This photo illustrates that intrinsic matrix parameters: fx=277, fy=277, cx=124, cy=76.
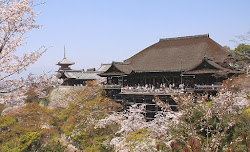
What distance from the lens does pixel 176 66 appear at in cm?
2552

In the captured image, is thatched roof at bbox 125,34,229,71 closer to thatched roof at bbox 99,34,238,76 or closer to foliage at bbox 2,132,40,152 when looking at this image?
thatched roof at bbox 99,34,238,76

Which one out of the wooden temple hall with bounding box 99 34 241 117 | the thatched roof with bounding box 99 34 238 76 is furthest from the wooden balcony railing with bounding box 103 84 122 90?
the thatched roof with bounding box 99 34 238 76

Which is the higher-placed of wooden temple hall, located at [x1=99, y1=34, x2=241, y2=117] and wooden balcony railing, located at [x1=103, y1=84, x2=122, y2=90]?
wooden temple hall, located at [x1=99, y1=34, x2=241, y2=117]

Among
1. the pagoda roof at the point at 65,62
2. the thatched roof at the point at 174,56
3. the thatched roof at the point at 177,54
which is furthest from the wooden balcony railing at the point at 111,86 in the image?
the pagoda roof at the point at 65,62

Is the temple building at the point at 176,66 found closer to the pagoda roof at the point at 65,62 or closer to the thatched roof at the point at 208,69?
the thatched roof at the point at 208,69

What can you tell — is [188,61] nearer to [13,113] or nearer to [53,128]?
[53,128]

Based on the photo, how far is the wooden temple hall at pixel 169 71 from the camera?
75.3ft

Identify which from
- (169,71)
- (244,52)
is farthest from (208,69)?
(244,52)

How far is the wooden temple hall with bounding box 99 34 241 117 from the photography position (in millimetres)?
22938

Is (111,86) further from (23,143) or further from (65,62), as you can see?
(65,62)

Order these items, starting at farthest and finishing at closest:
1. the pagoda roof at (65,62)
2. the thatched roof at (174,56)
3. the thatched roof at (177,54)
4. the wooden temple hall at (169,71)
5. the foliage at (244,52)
Result: the pagoda roof at (65,62), the thatched roof at (177,54), the thatched roof at (174,56), the wooden temple hall at (169,71), the foliage at (244,52)

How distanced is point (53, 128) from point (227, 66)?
15.4 meters

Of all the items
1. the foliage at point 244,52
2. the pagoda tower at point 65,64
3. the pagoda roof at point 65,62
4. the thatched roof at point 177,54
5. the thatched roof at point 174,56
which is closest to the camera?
the foliage at point 244,52

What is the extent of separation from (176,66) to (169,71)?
91cm
